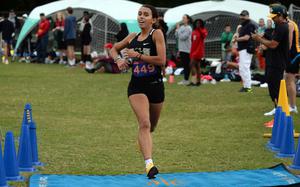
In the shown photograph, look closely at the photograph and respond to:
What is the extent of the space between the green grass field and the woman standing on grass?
93cm

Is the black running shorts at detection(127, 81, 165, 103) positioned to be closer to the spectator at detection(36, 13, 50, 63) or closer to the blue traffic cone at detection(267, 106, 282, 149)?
the blue traffic cone at detection(267, 106, 282, 149)

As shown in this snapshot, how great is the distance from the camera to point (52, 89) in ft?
61.7

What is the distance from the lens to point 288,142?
9.57 meters

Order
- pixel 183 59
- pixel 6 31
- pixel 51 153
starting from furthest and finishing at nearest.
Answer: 1. pixel 6 31
2. pixel 183 59
3. pixel 51 153

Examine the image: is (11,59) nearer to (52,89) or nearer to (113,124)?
(52,89)

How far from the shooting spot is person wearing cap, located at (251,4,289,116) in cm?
1141

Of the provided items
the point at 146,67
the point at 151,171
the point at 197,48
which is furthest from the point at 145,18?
the point at 197,48

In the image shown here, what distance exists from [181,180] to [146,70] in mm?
1322

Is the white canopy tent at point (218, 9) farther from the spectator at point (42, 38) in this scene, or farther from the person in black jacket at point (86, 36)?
the spectator at point (42, 38)

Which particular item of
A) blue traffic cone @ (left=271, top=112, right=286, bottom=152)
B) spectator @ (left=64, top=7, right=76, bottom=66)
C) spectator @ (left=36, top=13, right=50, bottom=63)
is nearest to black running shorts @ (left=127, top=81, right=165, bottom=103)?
blue traffic cone @ (left=271, top=112, right=286, bottom=152)

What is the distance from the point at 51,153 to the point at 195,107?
5.92 meters

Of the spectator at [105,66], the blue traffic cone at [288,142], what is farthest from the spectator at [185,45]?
the blue traffic cone at [288,142]

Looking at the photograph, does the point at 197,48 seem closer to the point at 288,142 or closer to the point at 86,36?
the point at 86,36

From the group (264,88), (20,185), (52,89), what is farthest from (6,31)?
(20,185)
